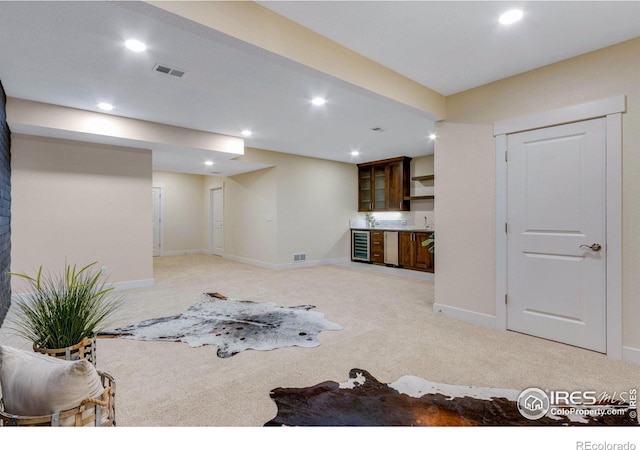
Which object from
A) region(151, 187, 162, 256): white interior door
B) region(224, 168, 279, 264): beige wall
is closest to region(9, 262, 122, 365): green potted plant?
region(224, 168, 279, 264): beige wall

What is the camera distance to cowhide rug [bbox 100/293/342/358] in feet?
9.50

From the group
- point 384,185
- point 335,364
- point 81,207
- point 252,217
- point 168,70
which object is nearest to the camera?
point 335,364

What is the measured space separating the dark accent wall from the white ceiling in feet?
1.34

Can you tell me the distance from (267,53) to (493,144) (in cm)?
241

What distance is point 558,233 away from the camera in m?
2.90

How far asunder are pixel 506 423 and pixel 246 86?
351 centimetres

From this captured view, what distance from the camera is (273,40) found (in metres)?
2.21

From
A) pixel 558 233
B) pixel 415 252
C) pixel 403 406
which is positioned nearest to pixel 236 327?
pixel 403 406

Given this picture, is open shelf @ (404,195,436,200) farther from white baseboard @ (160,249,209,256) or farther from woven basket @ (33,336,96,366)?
woven basket @ (33,336,96,366)

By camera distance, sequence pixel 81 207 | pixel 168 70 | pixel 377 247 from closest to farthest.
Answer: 1. pixel 168 70
2. pixel 81 207
3. pixel 377 247

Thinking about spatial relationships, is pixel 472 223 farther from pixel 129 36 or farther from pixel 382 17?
pixel 129 36

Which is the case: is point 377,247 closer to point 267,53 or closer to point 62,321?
point 267,53

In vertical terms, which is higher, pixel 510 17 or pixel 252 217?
pixel 510 17

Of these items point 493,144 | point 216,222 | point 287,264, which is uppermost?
point 493,144
